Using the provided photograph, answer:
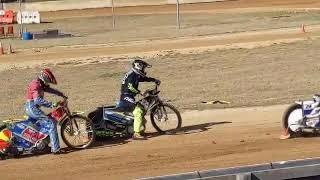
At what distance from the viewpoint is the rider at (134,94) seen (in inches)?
487

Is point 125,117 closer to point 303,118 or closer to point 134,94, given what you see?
Result: point 134,94

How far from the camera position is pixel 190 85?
806 inches

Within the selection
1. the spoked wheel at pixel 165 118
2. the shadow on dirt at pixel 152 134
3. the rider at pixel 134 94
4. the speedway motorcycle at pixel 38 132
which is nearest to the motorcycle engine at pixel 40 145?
the speedway motorcycle at pixel 38 132

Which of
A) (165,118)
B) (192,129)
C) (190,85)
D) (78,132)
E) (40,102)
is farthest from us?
(190,85)

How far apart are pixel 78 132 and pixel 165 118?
204 cm

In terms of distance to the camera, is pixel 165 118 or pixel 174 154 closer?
pixel 174 154

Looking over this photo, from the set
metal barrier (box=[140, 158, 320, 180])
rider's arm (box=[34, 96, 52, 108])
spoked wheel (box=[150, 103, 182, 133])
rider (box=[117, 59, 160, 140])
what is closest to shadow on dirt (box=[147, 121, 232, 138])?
spoked wheel (box=[150, 103, 182, 133])

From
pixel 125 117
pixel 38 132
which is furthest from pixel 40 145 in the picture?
pixel 125 117

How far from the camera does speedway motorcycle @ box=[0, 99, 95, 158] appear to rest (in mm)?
11406

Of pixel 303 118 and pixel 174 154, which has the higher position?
pixel 303 118

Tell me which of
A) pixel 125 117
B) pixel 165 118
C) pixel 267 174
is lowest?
pixel 165 118

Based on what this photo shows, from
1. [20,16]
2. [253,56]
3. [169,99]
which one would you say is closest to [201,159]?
[169,99]

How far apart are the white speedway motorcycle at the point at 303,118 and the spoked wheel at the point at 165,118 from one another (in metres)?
2.34

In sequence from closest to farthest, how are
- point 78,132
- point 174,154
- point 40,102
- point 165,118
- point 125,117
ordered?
1. point 174,154
2. point 40,102
3. point 78,132
4. point 125,117
5. point 165,118
